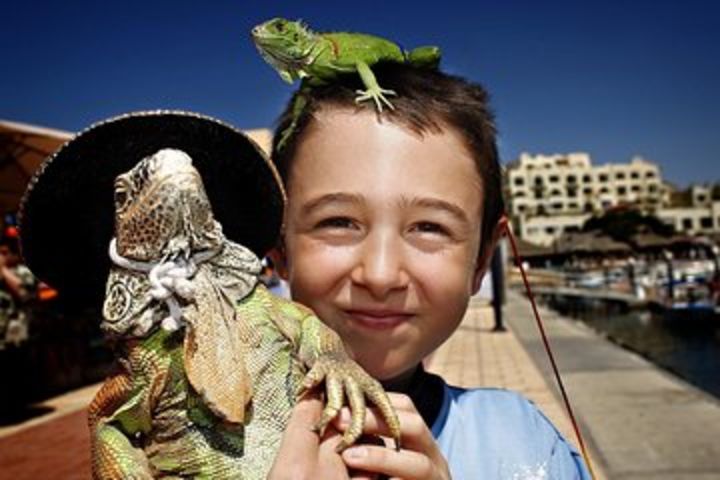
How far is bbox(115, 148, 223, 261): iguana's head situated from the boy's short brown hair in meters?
0.63

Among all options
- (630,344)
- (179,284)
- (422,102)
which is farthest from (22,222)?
(630,344)

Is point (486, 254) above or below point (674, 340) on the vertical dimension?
above

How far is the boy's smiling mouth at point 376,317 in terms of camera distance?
5.17 ft

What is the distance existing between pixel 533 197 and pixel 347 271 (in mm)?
138088

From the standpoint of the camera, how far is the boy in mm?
1542

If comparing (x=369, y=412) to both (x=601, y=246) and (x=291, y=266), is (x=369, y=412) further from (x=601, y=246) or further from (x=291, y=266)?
(x=601, y=246)

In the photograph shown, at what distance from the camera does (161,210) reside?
3.53 ft

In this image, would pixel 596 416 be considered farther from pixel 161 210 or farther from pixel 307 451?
pixel 161 210

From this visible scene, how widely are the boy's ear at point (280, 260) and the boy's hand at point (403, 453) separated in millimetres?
630

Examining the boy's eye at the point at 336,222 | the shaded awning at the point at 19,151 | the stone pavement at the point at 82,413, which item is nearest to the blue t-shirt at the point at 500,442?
the boy's eye at the point at 336,222

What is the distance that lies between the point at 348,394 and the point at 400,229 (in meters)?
0.52

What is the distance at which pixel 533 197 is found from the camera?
446 ft

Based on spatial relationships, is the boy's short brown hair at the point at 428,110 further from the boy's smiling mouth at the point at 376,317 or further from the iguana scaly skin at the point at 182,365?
the iguana scaly skin at the point at 182,365

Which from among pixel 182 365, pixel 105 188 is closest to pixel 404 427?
pixel 182 365
